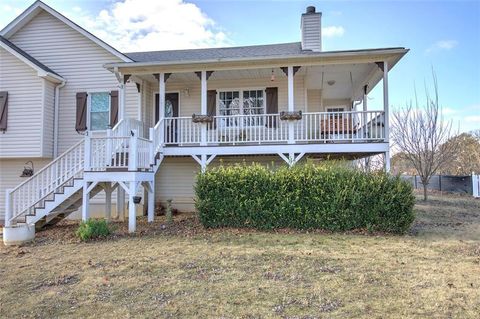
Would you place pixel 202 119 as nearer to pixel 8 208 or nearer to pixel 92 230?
pixel 92 230

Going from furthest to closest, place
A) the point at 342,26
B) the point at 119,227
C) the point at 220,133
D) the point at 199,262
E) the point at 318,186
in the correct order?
the point at 342,26
the point at 220,133
the point at 119,227
the point at 318,186
the point at 199,262

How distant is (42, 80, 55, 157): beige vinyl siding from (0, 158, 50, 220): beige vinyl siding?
A: 71 centimetres

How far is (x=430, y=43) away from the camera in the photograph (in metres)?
15.8

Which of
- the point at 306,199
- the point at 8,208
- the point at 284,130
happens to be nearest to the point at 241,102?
the point at 284,130

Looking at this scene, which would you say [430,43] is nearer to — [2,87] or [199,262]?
[199,262]

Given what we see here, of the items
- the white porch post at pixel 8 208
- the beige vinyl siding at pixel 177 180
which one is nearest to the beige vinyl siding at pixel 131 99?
the beige vinyl siding at pixel 177 180

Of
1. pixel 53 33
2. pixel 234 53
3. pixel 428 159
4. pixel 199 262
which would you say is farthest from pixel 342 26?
pixel 199 262

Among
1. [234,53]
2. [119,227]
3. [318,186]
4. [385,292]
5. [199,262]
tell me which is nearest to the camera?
[385,292]

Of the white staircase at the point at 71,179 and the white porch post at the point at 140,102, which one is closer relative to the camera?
the white staircase at the point at 71,179

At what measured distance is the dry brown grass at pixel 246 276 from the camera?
13.0 feet

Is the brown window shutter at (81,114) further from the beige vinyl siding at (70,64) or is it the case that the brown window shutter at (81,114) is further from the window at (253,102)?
the window at (253,102)

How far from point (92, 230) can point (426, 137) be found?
15462 millimetres

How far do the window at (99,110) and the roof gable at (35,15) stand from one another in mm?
1545

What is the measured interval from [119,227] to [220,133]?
4.20m
